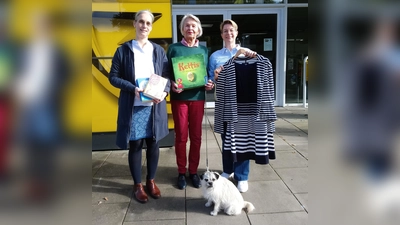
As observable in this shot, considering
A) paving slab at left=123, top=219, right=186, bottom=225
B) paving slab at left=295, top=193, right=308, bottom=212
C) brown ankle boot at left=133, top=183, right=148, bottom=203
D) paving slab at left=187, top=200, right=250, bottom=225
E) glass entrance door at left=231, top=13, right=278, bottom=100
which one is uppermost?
glass entrance door at left=231, top=13, right=278, bottom=100

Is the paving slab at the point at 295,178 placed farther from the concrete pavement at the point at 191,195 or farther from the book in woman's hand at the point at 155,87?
the book in woman's hand at the point at 155,87

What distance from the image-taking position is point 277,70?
321 inches

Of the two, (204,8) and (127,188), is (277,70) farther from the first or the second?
(127,188)

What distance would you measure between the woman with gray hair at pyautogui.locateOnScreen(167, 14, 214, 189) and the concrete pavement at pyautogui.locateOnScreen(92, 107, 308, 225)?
38 cm

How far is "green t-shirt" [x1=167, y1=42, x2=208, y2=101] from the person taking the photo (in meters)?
3.28

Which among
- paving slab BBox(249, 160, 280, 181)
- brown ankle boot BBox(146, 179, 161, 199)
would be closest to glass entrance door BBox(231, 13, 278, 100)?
paving slab BBox(249, 160, 280, 181)

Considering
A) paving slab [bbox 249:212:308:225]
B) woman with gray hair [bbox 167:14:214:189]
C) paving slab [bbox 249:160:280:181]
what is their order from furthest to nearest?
paving slab [bbox 249:160:280:181], woman with gray hair [bbox 167:14:214:189], paving slab [bbox 249:212:308:225]

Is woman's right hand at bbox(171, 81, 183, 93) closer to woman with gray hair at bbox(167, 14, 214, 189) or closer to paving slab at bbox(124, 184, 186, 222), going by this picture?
woman with gray hair at bbox(167, 14, 214, 189)

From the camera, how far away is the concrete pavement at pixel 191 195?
2.90 m

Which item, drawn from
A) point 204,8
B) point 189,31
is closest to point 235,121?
point 189,31

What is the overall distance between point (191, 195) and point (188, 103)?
109 centimetres
